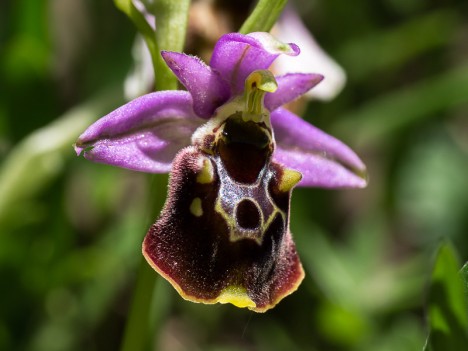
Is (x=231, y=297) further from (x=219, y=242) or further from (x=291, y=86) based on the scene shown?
(x=291, y=86)

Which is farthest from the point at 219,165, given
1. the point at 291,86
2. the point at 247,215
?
the point at 291,86

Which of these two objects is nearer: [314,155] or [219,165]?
[219,165]

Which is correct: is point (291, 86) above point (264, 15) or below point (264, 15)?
below

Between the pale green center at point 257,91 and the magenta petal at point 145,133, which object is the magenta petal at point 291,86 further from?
the magenta petal at point 145,133

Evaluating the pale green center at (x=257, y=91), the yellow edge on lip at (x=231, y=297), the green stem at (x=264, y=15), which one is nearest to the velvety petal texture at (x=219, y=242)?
the yellow edge on lip at (x=231, y=297)

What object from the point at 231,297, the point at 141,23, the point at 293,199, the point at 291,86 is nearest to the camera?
the point at 231,297

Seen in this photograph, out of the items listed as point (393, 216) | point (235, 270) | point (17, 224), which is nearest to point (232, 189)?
point (235, 270)

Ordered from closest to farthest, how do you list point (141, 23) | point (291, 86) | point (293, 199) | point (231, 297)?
1. point (231, 297)
2. point (141, 23)
3. point (291, 86)
4. point (293, 199)
